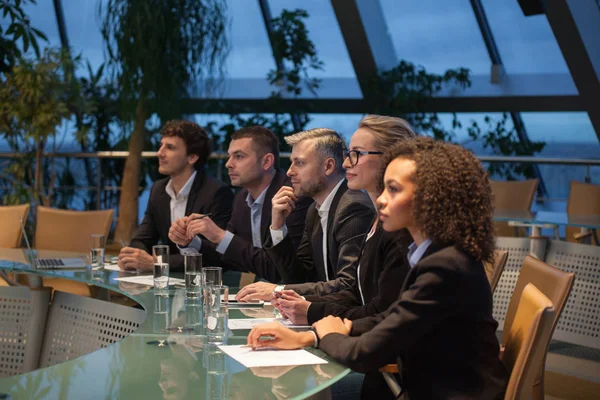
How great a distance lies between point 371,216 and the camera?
291 cm

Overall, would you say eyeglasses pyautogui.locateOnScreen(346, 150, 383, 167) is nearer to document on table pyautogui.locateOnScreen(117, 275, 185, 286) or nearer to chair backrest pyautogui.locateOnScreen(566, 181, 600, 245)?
document on table pyautogui.locateOnScreen(117, 275, 185, 286)

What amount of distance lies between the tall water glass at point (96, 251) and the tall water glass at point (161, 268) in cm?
47

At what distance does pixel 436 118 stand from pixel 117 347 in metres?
7.25

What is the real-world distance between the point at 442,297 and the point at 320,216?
1.36 m

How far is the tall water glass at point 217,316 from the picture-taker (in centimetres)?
207

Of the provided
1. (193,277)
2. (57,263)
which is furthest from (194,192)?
(193,277)

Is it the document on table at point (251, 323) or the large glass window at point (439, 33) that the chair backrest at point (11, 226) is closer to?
the document on table at point (251, 323)

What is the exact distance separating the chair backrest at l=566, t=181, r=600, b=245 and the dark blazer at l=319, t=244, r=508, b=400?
393cm

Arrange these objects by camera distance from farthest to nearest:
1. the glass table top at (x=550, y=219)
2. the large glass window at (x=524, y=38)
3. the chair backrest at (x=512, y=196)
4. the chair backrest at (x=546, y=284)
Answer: the large glass window at (x=524, y=38), the chair backrest at (x=512, y=196), the glass table top at (x=550, y=219), the chair backrest at (x=546, y=284)

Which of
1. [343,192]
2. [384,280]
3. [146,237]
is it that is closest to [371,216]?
[343,192]

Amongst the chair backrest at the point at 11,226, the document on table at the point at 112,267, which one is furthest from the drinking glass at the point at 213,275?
the chair backrest at the point at 11,226

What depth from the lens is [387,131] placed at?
2.67m

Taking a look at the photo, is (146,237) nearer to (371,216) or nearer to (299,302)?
(371,216)

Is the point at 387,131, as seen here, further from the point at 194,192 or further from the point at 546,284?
the point at 194,192
